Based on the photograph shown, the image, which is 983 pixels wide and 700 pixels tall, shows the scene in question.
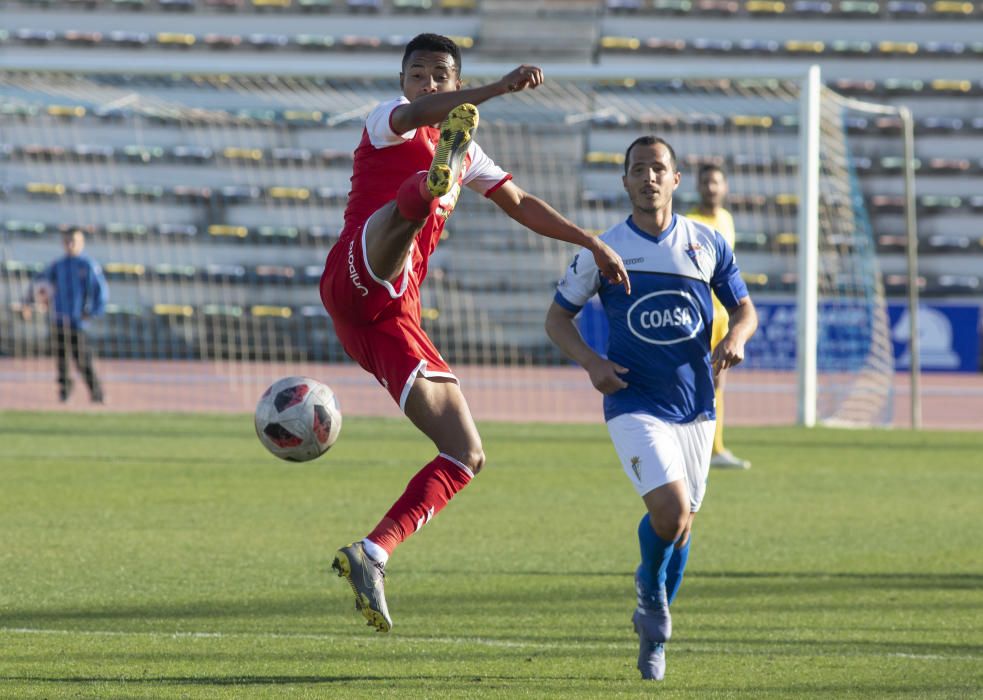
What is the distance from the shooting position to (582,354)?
567cm

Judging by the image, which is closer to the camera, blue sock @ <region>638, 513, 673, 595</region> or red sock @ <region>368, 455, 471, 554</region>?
red sock @ <region>368, 455, 471, 554</region>

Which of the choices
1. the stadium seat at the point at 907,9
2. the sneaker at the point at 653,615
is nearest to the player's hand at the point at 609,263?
the sneaker at the point at 653,615

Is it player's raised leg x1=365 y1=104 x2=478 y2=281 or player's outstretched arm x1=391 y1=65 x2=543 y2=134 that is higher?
player's outstretched arm x1=391 y1=65 x2=543 y2=134

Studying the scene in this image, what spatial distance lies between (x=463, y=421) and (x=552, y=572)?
2.46m

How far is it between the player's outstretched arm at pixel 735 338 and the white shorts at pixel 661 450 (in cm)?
26

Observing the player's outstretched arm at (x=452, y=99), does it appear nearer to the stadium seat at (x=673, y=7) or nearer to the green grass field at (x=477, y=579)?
the green grass field at (x=477, y=579)

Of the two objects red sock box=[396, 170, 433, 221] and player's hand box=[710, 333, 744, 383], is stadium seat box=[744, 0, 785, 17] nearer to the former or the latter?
player's hand box=[710, 333, 744, 383]

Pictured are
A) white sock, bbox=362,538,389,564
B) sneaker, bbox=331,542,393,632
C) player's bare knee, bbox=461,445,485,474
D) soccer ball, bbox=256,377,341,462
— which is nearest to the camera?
sneaker, bbox=331,542,393,632

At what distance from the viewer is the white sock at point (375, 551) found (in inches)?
198

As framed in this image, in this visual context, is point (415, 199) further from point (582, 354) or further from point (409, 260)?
point (582, 354)

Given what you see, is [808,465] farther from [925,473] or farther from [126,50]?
[126,50]

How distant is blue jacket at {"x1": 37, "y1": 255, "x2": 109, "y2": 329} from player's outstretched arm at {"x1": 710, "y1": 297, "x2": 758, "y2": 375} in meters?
12.3

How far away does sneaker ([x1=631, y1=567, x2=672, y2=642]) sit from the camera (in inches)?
213

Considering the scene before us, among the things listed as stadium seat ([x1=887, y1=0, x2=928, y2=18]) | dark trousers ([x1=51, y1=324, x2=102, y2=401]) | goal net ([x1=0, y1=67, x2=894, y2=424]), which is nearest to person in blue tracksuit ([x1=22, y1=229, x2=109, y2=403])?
dark trousers ([x1=51, y1=324, x2=102, y2=401])
